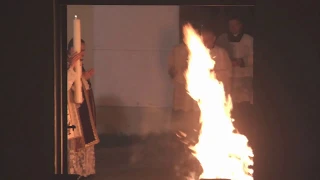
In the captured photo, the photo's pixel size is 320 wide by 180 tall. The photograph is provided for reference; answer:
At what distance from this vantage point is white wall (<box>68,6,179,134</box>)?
7.73 meters

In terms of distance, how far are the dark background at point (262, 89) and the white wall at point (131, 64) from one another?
3676 millimetres

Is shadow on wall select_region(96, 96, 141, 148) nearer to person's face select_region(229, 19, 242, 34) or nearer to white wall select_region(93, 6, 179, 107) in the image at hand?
white wall select_region(93, 6, 179, 107)

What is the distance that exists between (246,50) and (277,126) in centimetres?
240

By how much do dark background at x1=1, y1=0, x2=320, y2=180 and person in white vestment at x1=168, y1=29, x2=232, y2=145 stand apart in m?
1.92

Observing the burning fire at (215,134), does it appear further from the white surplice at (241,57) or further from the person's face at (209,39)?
the white surplice at (241,57)

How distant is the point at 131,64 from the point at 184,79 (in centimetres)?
148

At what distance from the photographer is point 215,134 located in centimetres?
462

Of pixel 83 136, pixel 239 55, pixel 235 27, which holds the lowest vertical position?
pixel 83 136

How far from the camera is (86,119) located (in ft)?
19.7

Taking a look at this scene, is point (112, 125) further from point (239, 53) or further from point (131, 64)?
point (239, 53)

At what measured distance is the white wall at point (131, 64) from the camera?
25.3 ft

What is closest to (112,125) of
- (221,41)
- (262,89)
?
(221,41)

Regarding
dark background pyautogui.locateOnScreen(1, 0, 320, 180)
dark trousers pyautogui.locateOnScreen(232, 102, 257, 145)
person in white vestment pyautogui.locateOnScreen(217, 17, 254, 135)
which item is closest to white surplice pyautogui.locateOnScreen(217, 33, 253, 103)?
person in white vestment pyautogui.locateOnScreen(217, 17, 254, 135)
